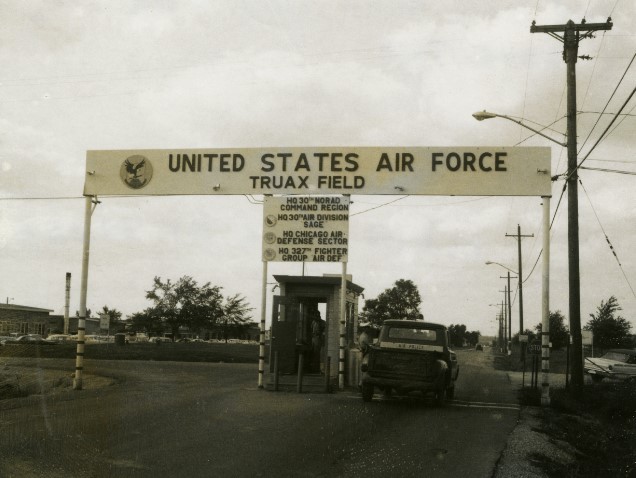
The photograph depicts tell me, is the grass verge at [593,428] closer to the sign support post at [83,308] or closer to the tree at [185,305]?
the sign support post at [83,308]

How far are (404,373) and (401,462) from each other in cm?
638

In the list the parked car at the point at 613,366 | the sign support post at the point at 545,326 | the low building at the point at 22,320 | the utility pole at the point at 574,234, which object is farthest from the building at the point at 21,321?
the sign support post at the point at 545,326

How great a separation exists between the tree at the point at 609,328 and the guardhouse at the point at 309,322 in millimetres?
46246

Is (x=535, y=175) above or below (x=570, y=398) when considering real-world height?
above

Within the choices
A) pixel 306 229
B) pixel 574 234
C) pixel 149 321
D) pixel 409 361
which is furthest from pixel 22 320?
pixel 409 361

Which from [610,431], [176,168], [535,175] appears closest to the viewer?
[610,431]

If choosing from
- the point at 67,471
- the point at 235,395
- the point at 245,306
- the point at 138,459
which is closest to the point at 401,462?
the point at 138,459

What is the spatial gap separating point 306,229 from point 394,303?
420 ft

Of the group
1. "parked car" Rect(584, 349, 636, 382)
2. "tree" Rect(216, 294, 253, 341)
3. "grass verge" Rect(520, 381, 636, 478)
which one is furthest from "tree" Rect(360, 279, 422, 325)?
"grass verge" Rect(520, 381, 636, 478)

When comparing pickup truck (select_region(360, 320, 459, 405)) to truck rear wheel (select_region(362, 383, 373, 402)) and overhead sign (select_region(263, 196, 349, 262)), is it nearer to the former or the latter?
truck rear wheel (select_region(362, 383, 373, 402))

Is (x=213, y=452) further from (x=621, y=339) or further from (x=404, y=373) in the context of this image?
(x=621, y=339)

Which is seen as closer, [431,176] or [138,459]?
[138,459]

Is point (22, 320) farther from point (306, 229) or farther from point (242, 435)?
point (242, 435)

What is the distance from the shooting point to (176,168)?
18453 mm
